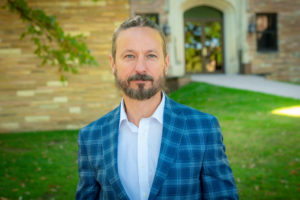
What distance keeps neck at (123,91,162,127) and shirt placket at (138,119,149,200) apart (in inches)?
4.4

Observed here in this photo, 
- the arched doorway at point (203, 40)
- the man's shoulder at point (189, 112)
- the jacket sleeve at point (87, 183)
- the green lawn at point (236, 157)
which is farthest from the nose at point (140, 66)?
the arched doorway at point (203, 40)

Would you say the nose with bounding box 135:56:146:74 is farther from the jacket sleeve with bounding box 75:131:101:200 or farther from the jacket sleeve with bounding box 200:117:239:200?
the jacket sleeve with bounding box 75:131:101:200

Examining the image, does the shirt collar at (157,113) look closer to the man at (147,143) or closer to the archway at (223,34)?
the man at (147,143)

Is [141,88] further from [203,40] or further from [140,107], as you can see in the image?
[203,40]

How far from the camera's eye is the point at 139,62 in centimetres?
185

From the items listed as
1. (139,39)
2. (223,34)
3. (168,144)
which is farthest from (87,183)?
(223,34)

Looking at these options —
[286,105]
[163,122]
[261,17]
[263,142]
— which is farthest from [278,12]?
Result: [163,122]

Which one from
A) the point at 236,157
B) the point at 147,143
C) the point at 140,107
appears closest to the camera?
the point at 147,143

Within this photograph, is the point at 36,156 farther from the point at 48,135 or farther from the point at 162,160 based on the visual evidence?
the point at 162,160

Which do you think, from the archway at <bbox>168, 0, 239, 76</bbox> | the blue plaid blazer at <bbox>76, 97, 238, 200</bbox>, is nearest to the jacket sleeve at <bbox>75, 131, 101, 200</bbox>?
the blue plaid blazer at <bbox>76, 97, 238, 200</bbox>

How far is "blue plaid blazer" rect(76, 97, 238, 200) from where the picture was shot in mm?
1718

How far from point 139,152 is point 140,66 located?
1.80 feet

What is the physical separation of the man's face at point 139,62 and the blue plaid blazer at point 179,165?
8.1 inches

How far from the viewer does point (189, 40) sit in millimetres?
17656
